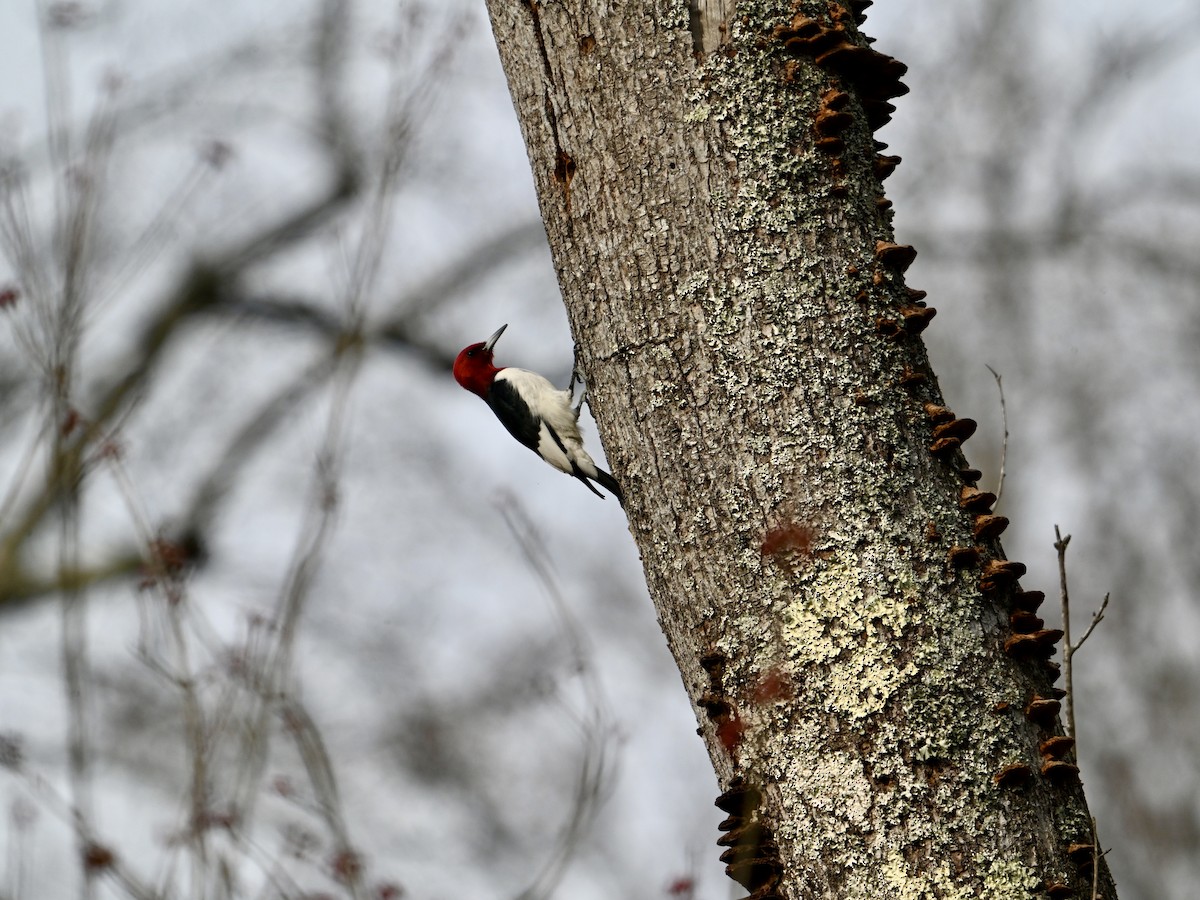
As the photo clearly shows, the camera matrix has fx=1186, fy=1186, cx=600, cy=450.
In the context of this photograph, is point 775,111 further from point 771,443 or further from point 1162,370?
point 1162,370

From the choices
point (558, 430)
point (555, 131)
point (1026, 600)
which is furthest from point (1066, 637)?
point (558, 430)

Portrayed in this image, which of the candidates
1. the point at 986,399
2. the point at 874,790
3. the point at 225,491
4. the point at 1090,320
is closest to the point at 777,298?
the point at 874,790

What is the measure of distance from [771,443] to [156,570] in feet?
5.21

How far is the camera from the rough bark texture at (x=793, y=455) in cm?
163

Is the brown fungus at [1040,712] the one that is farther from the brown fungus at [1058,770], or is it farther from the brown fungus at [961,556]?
the brown fungus at [961,556]

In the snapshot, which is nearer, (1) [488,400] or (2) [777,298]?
(2) [777,298]

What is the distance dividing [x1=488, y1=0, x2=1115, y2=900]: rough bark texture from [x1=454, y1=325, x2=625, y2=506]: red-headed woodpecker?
7.97ft

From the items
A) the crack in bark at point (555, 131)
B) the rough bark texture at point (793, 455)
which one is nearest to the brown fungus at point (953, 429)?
the rough bark texture at point (793, 455)

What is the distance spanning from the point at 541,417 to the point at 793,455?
3.09 m

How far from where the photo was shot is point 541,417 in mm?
4816

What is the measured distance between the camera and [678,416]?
1893mm

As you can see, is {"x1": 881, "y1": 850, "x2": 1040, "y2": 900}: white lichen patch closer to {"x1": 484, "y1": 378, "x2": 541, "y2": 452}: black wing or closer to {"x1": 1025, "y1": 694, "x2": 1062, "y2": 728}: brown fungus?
{"x1": 1025, "y1": 694, "x2": 1062, "y2": 728}: brown fungus

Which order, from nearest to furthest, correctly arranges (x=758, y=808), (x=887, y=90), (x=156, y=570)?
(x=758, y=808), (x=887, y=90), (x=156, y=570)

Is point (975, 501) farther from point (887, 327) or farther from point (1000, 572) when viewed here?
point (887, 327)
